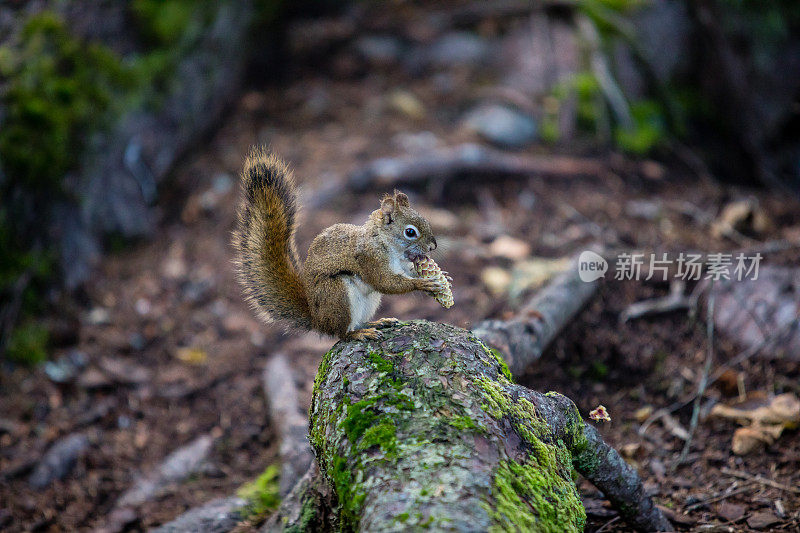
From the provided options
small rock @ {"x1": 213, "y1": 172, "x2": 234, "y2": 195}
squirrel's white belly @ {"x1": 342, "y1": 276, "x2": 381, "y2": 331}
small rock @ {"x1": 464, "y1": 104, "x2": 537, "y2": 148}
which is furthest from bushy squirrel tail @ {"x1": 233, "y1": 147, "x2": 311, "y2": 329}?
small rock @ {"x1": 464, "y1": 104, "x2": 537, "y2": 148}

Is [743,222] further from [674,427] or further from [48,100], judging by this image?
[48,100]

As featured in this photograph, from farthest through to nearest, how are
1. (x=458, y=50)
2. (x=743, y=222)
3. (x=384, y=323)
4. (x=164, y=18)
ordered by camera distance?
(x=458, y=50) < (x=164, y=18) < (x=743, y=222) < (x=384, y=323)

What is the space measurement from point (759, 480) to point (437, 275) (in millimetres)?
1569

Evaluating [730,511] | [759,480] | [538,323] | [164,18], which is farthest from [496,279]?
[164,18]

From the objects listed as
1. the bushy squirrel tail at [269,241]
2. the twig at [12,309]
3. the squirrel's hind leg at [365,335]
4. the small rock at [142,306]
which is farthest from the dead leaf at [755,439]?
the twig at [12,309]

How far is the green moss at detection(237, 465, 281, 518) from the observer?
8.78 feet

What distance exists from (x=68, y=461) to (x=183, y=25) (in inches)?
151

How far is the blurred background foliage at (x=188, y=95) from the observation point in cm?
408

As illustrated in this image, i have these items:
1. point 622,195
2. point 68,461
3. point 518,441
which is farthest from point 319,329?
point 622,195

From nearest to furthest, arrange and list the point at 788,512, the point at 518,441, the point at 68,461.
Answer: the point at 518,441 < the point at 788,512 < the point at 68,461

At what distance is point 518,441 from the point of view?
172cm

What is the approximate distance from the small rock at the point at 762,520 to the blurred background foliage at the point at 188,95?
13.1 ft

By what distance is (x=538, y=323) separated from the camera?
2.95 m

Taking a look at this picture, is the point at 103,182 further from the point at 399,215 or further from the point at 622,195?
the point at 622,195
